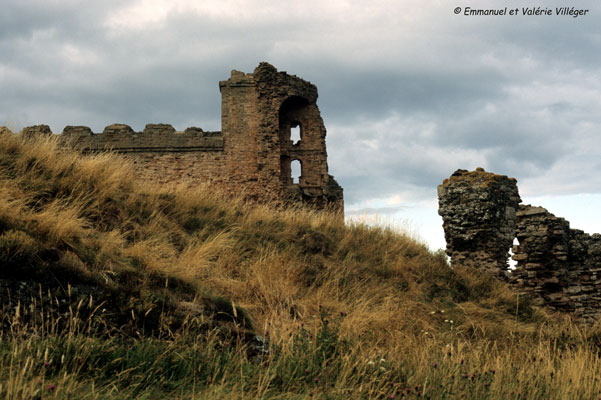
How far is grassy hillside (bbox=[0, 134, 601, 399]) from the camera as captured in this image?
3.58m

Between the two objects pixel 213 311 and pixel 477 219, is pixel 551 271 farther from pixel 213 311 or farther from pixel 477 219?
pixel 213 311

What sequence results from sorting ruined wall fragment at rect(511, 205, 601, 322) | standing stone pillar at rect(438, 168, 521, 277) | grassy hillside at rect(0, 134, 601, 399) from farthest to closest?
standing stone pillar at rect(438, 168, 521, 277)
ruined wall fragment at rect(511, 205, 601, 322)
grassy hillside at rect(0, 134, 601, 399)

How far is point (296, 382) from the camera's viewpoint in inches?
152

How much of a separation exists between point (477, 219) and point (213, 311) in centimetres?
867

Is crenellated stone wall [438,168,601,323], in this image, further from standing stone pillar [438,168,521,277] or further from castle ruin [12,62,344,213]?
castle ruin [12,62,344,213]

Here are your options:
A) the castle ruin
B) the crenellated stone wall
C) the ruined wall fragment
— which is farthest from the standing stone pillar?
the castle ruin

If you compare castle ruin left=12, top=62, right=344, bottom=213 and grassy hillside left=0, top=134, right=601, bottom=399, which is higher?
castle ruin left=12, top=62, right=344, bottom=213

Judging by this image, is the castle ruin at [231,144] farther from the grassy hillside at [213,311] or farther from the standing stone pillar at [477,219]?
the grassy hillside at [213,311]

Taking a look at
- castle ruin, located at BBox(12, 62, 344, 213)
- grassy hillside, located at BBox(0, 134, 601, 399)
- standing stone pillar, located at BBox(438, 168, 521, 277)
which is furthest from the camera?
castle ruin, located at BBox(12, 62, 344, 213)

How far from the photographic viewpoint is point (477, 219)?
466 inches

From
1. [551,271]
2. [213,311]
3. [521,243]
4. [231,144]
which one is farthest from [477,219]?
[231,144]

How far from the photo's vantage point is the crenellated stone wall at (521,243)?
1120cm

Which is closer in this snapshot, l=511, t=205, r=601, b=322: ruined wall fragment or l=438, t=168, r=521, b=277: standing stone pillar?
l=511, t=205, r=601, b=322: ruined wall fragment

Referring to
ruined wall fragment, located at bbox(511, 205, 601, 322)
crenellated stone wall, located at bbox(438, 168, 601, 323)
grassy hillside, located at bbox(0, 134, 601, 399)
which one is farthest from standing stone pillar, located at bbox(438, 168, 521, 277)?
grassy hillside, located at bbox(0, 134, 601, 399)
